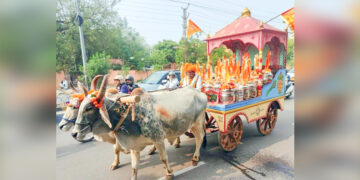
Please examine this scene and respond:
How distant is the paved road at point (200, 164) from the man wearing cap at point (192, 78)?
1.60m

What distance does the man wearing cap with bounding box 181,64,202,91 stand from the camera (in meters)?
4.14

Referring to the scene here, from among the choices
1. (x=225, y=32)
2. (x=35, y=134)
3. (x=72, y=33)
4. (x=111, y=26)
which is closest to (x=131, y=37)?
(x=111, y=26)

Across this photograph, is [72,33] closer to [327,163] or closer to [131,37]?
[131,37]

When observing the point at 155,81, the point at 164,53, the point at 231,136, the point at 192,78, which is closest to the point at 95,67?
the point at 155,81

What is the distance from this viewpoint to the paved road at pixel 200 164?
345cm

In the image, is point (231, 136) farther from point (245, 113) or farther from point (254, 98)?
point (254, 98)

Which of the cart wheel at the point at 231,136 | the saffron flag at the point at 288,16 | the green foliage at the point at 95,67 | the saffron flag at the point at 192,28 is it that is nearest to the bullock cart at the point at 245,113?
the cart wheel at the point at 231,136

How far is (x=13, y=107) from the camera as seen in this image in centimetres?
80

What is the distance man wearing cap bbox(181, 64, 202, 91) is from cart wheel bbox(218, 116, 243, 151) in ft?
3.77

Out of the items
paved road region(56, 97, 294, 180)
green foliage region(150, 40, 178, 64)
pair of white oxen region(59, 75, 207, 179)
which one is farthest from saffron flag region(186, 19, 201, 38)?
green foliage region(150, 40, 178, 64)

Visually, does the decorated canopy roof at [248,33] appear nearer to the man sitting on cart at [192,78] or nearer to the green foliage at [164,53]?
the man sitting on cart at [192,78]

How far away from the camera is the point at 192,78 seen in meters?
4.36

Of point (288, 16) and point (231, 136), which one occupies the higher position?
point (288, 16)

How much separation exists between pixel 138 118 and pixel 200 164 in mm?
1848
